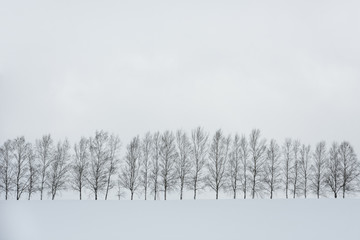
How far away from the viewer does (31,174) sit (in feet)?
142

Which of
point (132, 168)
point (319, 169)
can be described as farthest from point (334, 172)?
point (132, 168)

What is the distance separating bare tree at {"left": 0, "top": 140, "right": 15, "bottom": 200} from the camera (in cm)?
4216

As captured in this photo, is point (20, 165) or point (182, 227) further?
point (20, 165)

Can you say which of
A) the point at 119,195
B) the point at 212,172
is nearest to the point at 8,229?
the point at 119,195

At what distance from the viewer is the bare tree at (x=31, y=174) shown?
140 feet

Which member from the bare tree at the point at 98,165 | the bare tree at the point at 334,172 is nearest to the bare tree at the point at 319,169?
the bare tree at the point at 334,172

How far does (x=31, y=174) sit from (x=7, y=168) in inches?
Result: 130

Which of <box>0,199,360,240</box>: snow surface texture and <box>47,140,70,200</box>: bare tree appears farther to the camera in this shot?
<box>47,140,70,200</box>: bare tree

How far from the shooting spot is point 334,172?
1953 inches

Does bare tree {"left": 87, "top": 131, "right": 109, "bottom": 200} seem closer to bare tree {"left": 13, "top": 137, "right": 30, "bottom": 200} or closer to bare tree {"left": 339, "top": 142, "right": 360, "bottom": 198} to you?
bare tree {"left": 13, "top": 137, "right": 30, "bottom": 200}

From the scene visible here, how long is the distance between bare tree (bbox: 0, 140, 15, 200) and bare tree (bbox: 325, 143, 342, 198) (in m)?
45.5

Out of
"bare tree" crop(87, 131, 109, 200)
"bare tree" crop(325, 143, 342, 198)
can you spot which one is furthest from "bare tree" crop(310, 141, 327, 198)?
"bare tree" crop(87, 131, 109, 200)

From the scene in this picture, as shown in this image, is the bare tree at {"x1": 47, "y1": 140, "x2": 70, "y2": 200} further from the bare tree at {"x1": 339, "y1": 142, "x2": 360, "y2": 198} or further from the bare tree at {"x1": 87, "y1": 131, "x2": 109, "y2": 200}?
the bare tree at {"x1": 339, "y1": 142, "x2": 360, "y2": 198}

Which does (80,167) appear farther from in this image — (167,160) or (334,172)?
(334,172)
